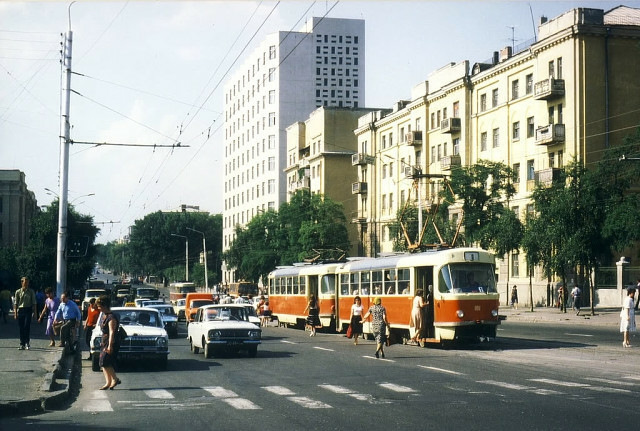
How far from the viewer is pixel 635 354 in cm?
Answer: 2348

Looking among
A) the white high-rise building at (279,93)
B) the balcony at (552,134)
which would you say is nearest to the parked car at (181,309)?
the balcony at (552,134)

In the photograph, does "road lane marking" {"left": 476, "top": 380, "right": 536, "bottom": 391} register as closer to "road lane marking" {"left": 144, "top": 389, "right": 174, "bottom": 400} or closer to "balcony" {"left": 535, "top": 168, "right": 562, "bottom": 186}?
"road lane marking" {"left": 144, "top": 389, "right": 174, "bottom": 400}

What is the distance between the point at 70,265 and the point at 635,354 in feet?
208

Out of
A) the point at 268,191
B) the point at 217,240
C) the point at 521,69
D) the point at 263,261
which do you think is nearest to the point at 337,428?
the point at 521,69

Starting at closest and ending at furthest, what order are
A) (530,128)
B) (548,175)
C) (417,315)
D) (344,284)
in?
(417,315), (344,284), (548,175), (530,128)

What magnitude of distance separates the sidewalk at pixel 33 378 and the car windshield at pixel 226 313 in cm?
370

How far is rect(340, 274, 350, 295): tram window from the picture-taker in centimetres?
3709

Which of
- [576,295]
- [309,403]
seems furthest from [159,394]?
[576,295]

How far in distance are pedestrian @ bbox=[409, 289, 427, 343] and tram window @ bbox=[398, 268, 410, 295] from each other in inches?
55.6

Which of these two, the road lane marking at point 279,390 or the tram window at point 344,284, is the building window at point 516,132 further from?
the road lane marking at point 279,390

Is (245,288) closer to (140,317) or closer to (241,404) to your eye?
(140,317)

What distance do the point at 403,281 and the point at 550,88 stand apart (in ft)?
101

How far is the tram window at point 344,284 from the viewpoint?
37094 mm

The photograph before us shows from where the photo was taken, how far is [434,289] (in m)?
27.9
